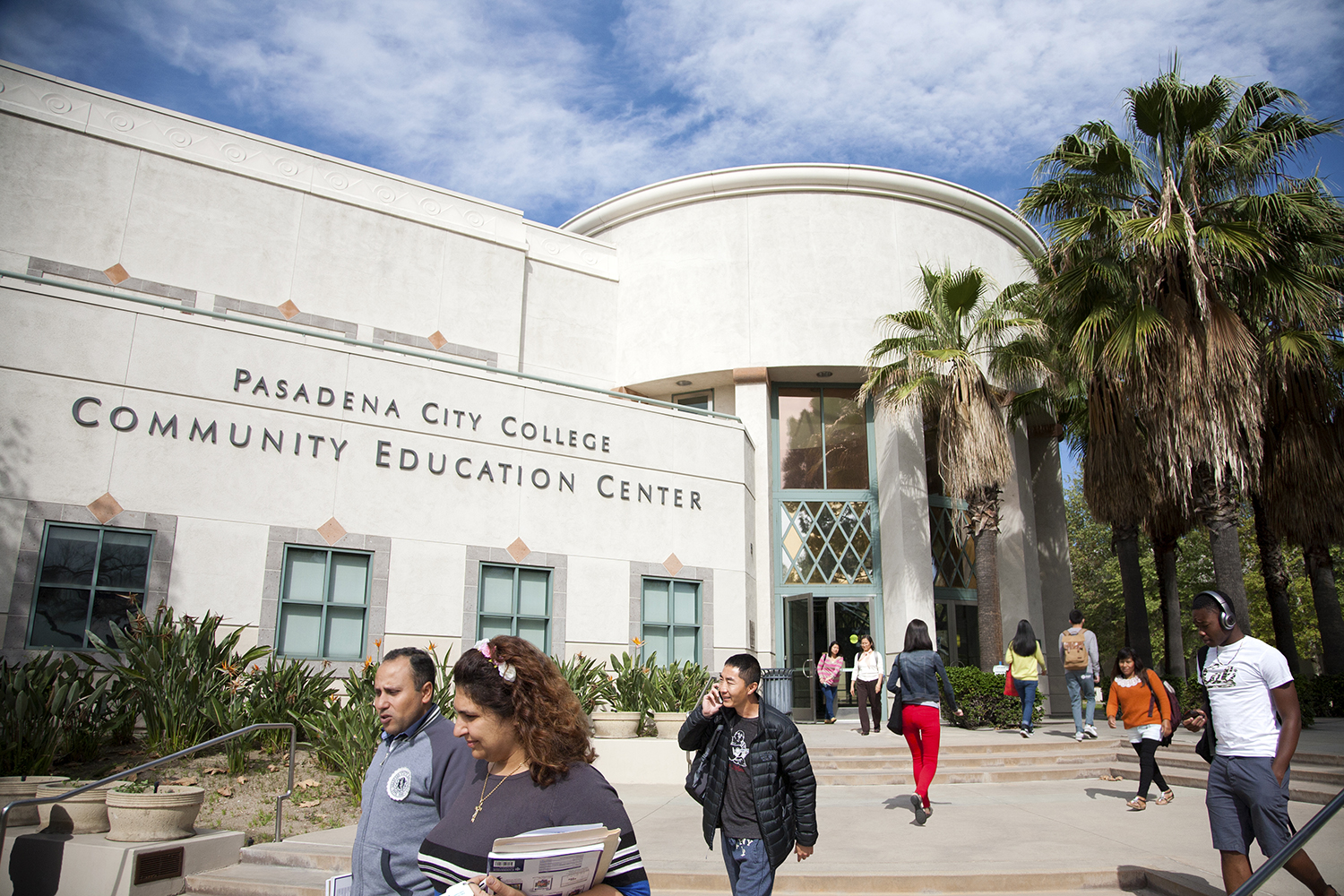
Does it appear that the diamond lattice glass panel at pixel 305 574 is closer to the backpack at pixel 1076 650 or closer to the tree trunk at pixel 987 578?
the backpack at pixel 1076 650

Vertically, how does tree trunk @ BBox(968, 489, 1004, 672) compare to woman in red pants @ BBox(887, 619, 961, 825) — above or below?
above

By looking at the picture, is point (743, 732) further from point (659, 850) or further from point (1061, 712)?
point (1061, 712)

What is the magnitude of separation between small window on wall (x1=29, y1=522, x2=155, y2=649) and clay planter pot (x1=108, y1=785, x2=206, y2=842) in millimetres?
4662

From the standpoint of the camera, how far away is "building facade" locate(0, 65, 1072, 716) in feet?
39.1

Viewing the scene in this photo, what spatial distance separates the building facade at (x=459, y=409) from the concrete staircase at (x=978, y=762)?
431 cm

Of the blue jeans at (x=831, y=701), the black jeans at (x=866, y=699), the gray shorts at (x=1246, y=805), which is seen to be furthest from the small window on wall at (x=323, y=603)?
the gray shorts at (x=1246, y=805)

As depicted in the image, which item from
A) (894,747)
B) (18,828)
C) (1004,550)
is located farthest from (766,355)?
(18,828)

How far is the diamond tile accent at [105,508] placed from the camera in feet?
38.0

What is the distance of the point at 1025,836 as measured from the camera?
7.70m

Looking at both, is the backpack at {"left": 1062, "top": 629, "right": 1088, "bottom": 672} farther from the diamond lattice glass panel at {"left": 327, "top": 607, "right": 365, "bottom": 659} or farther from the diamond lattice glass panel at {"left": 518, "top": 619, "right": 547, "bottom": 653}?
the diamond lattice glass panel at {"left": 327, "top": 607, "right": 365, "bottom": 659}

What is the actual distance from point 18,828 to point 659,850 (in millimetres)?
5211

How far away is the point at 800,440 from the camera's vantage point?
21.4 meters

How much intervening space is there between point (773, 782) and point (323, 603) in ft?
33.6

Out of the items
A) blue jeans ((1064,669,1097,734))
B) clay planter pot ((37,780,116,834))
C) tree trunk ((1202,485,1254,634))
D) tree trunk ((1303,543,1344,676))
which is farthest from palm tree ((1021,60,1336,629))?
clay planter pot ((37,780,116,834))
